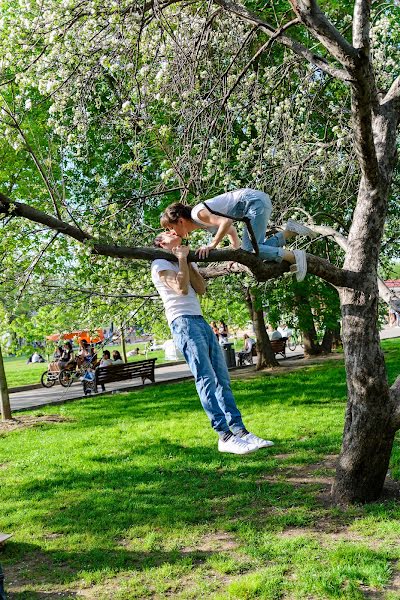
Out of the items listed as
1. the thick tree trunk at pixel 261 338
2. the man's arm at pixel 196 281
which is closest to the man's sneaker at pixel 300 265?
the man's arm at pixel 196 281

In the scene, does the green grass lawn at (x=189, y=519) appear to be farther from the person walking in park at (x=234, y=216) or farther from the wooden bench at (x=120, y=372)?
the wooden bench at (x=120, y=372)

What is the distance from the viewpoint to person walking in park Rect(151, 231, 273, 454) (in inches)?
186

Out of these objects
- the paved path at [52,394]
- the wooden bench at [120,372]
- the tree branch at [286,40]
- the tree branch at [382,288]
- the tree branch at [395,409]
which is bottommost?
the tree branch at [395,409]

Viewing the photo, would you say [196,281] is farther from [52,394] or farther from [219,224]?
[52,394]

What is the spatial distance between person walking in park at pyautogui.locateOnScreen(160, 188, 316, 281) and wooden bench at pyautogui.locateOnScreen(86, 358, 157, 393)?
13117 mm

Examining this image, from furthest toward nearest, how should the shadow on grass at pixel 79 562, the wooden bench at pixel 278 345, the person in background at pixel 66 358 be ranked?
1. the wooden bench at pixel 278 345
2. the person in background at pixel 66 358
3. the shadow on grass at pixel 79 562

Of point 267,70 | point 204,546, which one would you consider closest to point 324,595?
point 204,546

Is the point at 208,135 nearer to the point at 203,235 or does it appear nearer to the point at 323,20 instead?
the point at 323,20

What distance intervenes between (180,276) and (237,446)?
1377 millimetres

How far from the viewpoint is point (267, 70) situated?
944 centimetres

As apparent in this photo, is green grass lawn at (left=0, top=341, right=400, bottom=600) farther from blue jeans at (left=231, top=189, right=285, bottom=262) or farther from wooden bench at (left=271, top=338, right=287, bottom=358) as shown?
wooden bench at (left=271, top=338, right=287, bottom=358)

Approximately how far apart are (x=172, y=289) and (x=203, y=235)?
299 inches

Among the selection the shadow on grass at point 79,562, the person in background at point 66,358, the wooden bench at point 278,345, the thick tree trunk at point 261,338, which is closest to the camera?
the shadow on grass at point 79,562

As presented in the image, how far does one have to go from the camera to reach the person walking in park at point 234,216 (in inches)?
189
